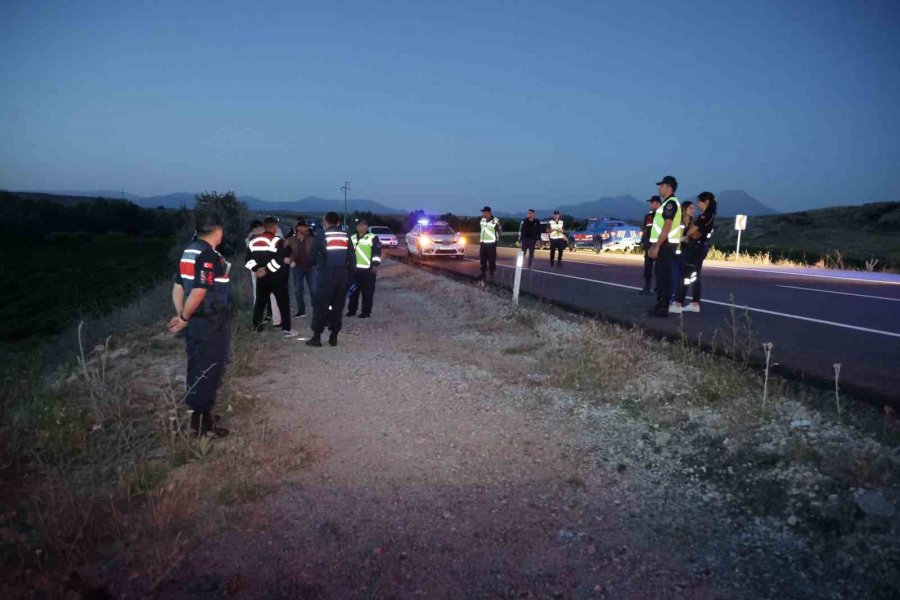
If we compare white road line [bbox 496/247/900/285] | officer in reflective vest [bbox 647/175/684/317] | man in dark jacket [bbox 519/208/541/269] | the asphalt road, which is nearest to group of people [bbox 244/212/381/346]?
the asphalt road

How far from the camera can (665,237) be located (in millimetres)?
9797

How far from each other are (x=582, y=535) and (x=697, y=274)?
8.05m

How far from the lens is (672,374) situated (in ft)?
22.9

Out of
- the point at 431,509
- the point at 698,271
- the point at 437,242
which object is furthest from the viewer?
the point at 437,242

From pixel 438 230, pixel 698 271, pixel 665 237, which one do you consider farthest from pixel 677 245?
pixel 438 230

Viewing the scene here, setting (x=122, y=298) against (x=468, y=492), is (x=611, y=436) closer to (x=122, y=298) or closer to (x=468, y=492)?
(x=468, y=492)

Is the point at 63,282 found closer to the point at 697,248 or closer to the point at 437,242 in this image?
the point at 437,242

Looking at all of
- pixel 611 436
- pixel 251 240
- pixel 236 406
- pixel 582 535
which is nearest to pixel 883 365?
pixel 611 436

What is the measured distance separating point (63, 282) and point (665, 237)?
31968mm

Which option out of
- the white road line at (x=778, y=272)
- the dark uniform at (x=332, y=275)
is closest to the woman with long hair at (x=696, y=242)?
the dark uniform at (x=332, y=275)

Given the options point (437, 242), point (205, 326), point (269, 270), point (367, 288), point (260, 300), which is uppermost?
point (437, 242)

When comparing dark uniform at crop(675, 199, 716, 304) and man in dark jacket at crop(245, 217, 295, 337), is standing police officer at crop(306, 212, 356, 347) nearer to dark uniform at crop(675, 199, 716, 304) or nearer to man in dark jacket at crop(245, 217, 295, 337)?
man in dark jacket at crop(245, 217, 295, 337)

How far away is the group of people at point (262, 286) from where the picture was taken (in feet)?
17.3

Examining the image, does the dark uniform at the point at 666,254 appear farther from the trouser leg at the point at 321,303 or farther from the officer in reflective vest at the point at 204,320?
the officer in reflective vest at the point at 204,320
